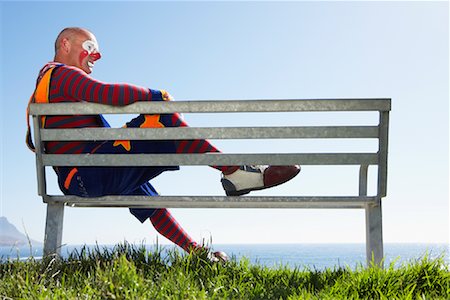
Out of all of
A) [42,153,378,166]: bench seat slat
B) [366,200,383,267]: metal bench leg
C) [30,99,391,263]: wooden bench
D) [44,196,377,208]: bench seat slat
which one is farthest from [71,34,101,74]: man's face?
[366,200,383,267]: metal bench leg

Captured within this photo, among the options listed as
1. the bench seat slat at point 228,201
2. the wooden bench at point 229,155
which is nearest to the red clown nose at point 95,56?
the wooden bench at point 229,155

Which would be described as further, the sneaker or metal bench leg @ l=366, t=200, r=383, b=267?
the sneaker

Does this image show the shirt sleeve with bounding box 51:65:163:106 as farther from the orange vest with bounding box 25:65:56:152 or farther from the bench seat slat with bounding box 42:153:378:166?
the bench seat slat with bounding box 42:153:378:166

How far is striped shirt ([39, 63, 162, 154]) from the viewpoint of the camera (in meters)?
3.35

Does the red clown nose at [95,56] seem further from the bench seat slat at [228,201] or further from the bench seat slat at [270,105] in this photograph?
the bench seat slat at [228,201]

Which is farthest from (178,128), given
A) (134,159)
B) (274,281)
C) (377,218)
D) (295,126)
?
(377,218)

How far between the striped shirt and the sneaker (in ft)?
1.93

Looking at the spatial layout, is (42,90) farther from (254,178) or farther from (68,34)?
(254,178)

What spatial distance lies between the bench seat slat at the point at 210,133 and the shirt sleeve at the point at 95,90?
0.54 feet

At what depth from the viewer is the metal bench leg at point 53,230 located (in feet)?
11.3

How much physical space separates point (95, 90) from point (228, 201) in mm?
924

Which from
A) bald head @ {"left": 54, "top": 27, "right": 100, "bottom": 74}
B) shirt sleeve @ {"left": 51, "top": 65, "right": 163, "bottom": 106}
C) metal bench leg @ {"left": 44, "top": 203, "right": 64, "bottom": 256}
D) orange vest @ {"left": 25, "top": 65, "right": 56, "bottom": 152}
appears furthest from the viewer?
bald head @ {"left": 54, "top": 27, "right": 100, "bottom": 74}

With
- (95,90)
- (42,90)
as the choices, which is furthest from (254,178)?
(42,90)

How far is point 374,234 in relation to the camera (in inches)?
131
